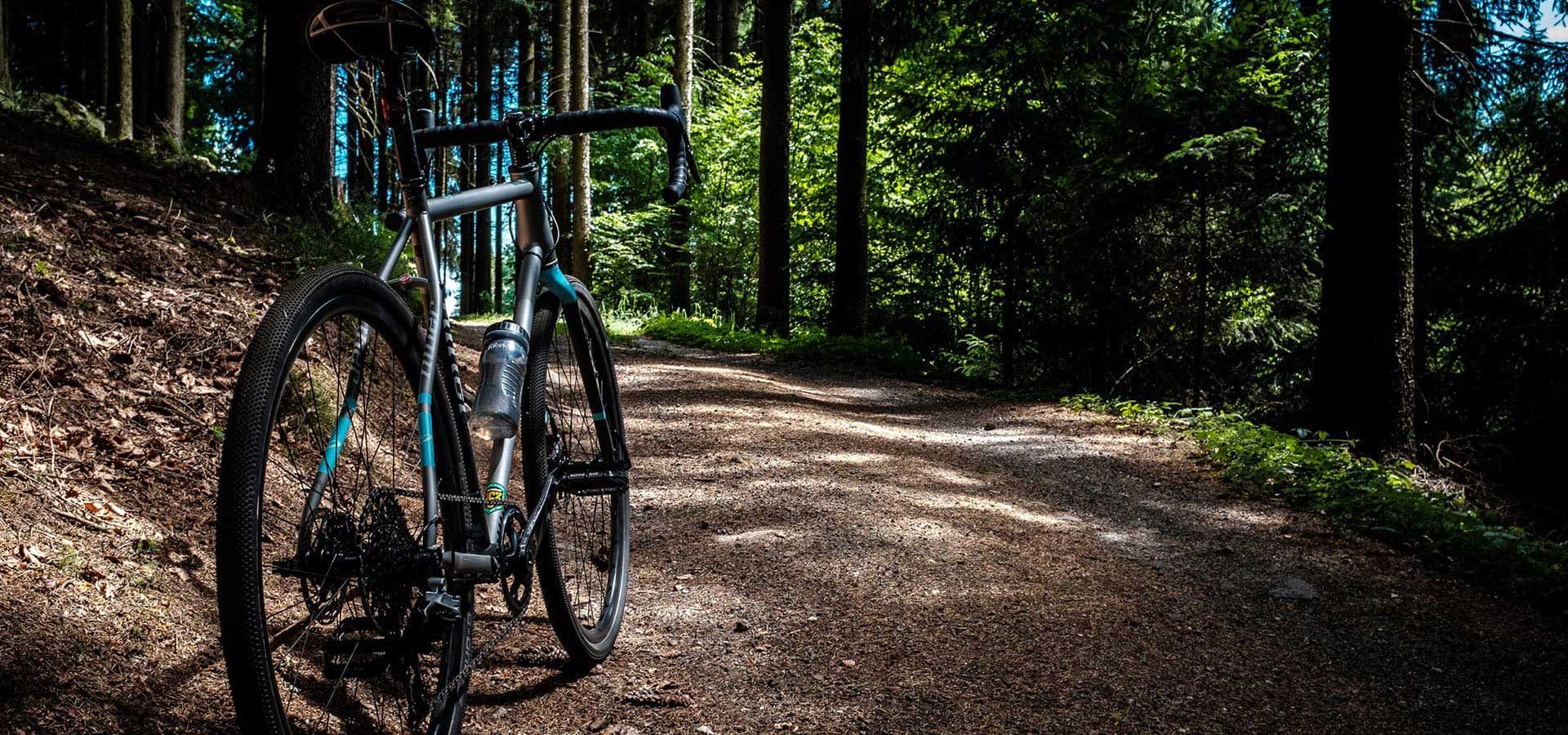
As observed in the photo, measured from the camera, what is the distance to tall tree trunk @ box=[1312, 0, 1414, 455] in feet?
21.8

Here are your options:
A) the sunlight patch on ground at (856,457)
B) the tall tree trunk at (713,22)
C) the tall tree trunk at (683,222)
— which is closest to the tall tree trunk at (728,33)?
the tall tree trunk at (713,22)

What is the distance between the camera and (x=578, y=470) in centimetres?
288

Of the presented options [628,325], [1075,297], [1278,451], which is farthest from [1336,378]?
[628,325]

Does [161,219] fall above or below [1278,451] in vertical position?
above

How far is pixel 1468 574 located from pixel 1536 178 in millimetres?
7390

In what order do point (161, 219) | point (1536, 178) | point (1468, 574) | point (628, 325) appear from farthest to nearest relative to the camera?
point (628, 325) < point (1536, 178) < point (161, 219) < point (1468, 574)

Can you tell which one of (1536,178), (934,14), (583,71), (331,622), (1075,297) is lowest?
(331,622)

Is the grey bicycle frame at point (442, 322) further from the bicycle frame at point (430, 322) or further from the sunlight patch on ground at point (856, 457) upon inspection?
the sunlight patch on ground at point (856, 457)

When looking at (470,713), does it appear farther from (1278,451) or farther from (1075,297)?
(1075,297)

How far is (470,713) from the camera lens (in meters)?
2.45

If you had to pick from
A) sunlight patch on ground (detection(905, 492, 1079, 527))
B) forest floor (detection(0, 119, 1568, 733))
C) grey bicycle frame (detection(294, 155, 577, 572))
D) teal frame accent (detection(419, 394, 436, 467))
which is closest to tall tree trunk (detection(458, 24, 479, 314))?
forest floor (detection(0, 119, 1568, 733))

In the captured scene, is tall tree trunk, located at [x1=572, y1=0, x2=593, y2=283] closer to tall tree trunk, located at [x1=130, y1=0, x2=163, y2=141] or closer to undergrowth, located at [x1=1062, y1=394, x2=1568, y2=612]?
tall tree trunk, located at [x1=130, y1=0, x2=163, y2=141]

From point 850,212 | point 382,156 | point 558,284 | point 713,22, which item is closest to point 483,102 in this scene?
point 713,22

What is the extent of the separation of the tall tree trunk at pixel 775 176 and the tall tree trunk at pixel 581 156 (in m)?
3.45
